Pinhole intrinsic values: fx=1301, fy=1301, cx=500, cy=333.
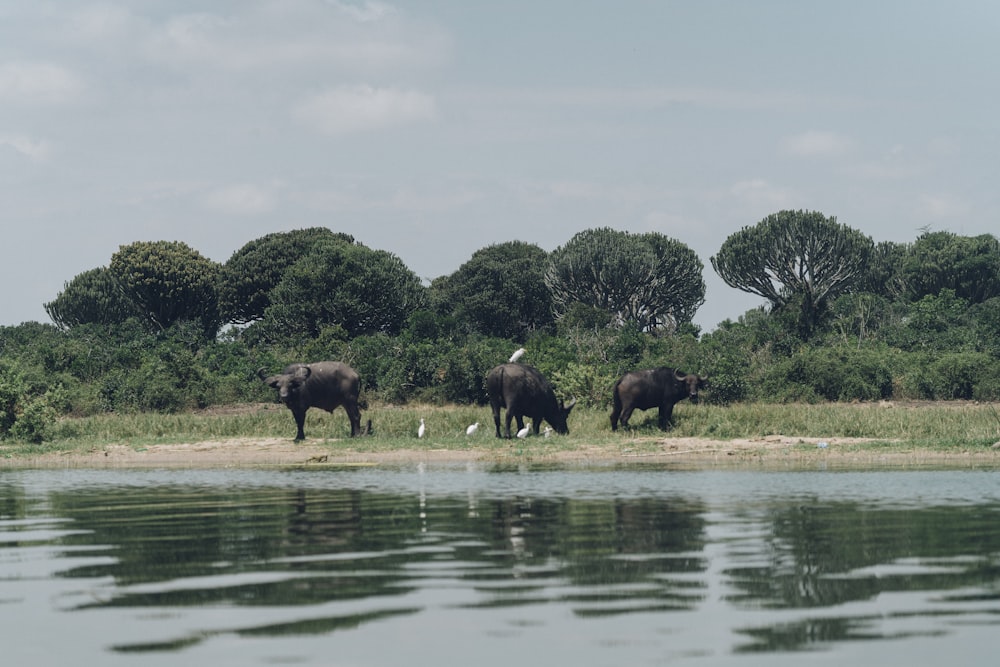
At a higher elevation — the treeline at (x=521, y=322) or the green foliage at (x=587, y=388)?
the treeline at (x=521, y=322)

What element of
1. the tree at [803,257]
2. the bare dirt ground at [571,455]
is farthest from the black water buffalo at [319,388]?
the tree at [803,257]

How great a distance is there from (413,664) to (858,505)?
11.4 metres

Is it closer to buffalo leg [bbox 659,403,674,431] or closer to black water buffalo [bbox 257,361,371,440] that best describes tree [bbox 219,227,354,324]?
black water buffalo [bbox 257,361,371,440]

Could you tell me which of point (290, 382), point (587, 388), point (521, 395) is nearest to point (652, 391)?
point (521, 395)

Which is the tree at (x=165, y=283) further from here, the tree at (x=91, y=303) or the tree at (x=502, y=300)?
the tree at (x=502, y=300)

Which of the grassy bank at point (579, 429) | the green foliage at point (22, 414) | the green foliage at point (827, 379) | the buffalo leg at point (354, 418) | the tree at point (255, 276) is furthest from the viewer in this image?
the tree at point (255, 276)

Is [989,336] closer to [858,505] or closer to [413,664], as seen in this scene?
[858,505]

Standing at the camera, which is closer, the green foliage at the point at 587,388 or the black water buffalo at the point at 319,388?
the black water buffalo at the point at 319,388

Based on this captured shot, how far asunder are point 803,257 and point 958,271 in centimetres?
1531

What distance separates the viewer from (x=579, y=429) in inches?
1411

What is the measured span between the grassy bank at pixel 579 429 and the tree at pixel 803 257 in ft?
160

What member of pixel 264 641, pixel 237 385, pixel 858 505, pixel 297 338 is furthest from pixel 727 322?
pixel 264 641

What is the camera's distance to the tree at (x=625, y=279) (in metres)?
90.9

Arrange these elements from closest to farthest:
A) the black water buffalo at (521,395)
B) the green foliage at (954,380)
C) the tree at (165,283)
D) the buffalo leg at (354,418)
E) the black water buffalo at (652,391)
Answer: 1. the black water buffalo at (521,395)
2. the black water buffalo at (652,391)
3. the buffalo leg at (354,418)
4. the green foliage at (954,380)
5. the tree at (165,283)
